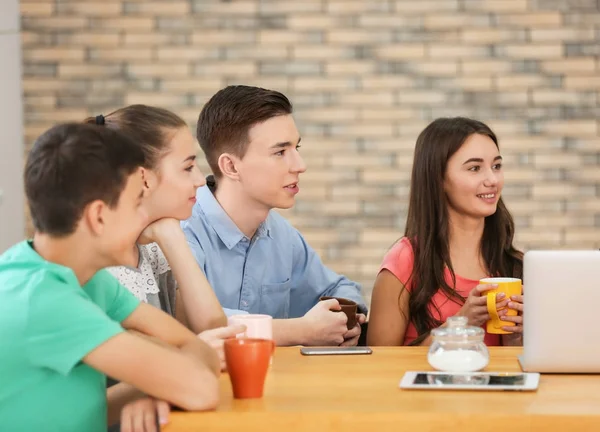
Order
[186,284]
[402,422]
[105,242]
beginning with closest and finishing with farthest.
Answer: [402,422]
[105,242]
[186,284]

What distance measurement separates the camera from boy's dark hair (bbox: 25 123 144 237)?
1.59 m

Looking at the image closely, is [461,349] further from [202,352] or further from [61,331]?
[61,331]

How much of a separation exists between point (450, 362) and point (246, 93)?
4.22 ft

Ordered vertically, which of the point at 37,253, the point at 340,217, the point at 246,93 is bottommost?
the point at 340,217

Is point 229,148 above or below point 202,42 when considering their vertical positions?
below

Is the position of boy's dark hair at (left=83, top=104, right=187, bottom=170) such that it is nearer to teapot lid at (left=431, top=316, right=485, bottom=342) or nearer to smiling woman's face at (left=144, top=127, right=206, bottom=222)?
smiling woman's face at (left=144, top=127, right=206, bottom=222)

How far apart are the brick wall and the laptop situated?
9.09ft

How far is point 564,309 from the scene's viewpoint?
1.76 meters

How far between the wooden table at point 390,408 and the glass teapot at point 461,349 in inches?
4.2

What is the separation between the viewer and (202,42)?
14.9ft

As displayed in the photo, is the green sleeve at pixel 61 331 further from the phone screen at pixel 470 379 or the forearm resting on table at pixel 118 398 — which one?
the phone screen at pixel 470 379

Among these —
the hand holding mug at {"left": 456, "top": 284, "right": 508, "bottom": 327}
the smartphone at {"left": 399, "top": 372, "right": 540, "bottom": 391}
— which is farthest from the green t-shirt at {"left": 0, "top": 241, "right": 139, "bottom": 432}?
the hand holding mug at {"left": 456, "top": 284, "right": 508, "bottom": 327}

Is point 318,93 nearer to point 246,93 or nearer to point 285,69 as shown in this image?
point 285,69

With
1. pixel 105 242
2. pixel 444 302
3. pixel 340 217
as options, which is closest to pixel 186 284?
pixel 105 242
